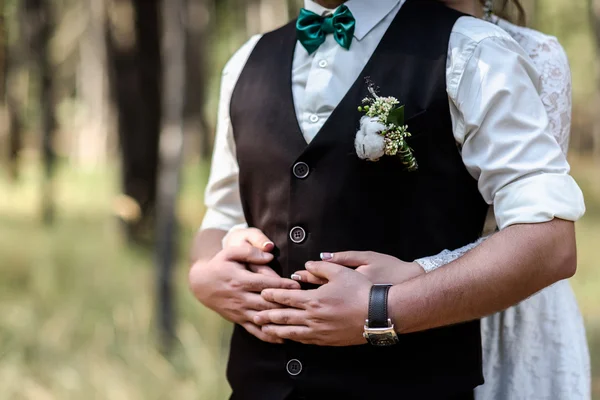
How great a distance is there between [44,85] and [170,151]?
456cm

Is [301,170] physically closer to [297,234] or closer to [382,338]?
[297,234]

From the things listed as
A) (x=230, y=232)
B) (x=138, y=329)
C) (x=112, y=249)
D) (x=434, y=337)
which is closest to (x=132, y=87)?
(x=112, y=249)

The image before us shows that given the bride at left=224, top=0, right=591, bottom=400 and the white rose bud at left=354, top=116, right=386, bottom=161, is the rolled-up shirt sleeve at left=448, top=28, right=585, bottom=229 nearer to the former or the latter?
the white rose bud at left=354, top=116, right=386, bottom=161

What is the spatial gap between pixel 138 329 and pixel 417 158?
3.84 metres

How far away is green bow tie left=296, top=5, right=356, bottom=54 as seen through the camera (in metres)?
1.95

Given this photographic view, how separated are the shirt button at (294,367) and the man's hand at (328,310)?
3.4 inches

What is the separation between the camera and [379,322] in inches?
67.3

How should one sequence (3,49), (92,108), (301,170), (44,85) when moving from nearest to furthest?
1. (301,170)
2. (44,85)
3. (3,49)
4. (92,108)

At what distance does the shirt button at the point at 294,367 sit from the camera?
1904 mm

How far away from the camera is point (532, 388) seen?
2.11 metres

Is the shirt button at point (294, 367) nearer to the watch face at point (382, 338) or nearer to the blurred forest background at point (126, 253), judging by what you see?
the watch face at point (382, 338)

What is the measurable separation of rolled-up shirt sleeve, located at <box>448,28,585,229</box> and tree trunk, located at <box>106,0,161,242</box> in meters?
5.99

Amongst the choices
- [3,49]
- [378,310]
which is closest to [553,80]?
[378,310]

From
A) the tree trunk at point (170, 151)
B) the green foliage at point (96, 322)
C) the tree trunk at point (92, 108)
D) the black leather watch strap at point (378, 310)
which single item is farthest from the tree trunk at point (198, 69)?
the black leather watch strap at point (378, 310)
